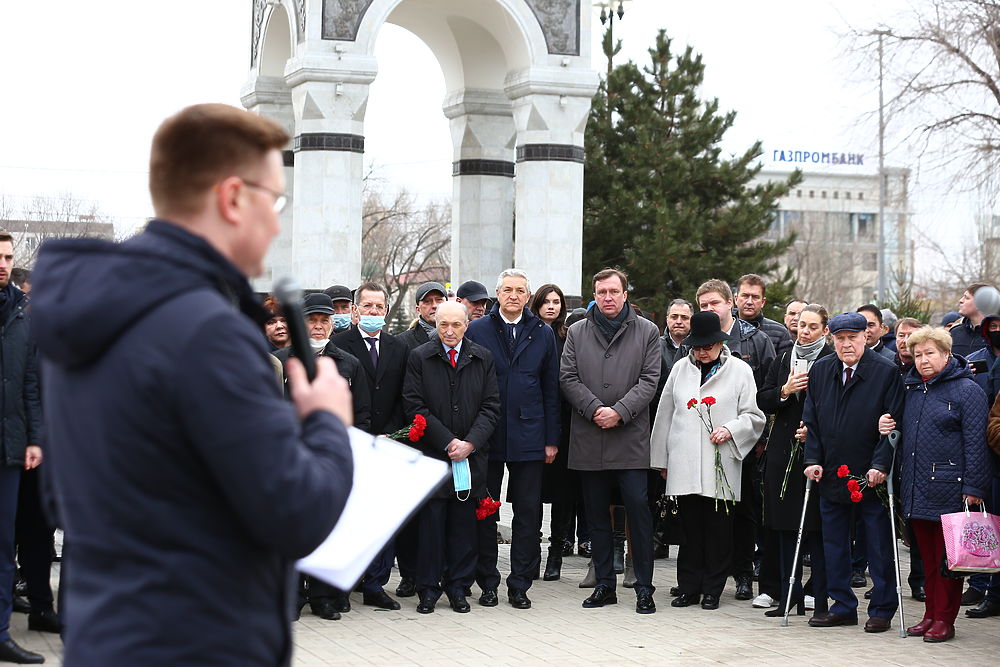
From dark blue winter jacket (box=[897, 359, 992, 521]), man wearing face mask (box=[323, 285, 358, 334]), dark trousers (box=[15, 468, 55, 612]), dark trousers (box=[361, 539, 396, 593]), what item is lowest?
dark trousers (box=[361, 539, 396, 593])

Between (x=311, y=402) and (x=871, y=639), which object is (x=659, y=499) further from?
(x=311, y=402)

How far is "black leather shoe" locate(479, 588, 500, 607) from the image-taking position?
998cm

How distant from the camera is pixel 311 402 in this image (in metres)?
2.69

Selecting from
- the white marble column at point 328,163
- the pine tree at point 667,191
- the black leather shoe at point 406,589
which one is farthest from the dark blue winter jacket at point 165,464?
the pine tree at point 667,191

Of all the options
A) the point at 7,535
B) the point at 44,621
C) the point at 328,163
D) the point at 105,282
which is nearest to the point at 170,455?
the point at 105,282

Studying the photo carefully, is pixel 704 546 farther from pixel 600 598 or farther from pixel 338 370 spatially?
pixel 338 370

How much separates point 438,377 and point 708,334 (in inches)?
82.6

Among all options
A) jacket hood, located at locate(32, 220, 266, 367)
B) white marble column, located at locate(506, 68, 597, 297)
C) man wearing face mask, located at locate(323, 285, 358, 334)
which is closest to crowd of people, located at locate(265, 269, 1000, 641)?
man wearing face mask, located at locate(323, 285, 358, 334)

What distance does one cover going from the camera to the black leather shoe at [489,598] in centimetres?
998

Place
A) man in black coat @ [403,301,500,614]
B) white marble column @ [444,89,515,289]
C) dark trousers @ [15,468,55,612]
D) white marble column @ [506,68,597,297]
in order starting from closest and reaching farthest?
1. dark trousers @ [15,468,55,612]
2. man in black coat @ [403,301,500,614]
3. white marble column @ [506,68,597,297]
4. white marble column @ [444,89,515,289]

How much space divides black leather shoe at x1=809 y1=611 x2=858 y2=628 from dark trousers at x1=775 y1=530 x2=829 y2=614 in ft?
0.45

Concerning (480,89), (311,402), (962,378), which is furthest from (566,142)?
(311,402)

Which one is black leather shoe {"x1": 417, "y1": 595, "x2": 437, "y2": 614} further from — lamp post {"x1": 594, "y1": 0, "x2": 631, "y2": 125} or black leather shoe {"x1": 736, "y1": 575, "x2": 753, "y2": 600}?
lamp post {"x1": 594, "y1": 0, "x2": 631, "y2": 125}

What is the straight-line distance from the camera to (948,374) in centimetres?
898
